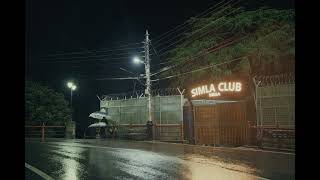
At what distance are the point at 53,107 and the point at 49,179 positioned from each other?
29172 millimetres

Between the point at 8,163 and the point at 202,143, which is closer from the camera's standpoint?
the point at 8,163

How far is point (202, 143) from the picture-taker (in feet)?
85.7

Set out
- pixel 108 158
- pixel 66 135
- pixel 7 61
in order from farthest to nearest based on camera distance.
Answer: pixel 66 135 → pixel 108 158 → pixel 7 61

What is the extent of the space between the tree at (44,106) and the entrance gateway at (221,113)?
1703cm

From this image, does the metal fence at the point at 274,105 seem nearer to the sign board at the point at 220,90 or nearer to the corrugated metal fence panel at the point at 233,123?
the corrugated metal fence panel at the point at 233,123

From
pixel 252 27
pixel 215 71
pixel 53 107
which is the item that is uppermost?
pixel 252 27

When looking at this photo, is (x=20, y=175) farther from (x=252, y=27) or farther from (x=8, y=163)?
(x=252, y=27)

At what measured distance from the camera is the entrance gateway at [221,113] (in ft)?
79.3

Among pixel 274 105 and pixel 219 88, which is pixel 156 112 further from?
pixel 274 105

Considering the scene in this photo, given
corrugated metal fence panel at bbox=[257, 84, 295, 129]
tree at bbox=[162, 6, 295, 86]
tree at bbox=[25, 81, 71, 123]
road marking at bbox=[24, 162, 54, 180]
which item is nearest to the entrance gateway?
corrugated metal fence panel at bbox=[257, 84, 295, 129]

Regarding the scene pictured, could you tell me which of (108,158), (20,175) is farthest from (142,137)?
(20,175)

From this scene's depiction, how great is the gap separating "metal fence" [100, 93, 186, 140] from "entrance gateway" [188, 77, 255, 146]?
9.17ft

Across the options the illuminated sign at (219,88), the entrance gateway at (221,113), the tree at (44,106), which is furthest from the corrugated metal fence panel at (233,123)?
the tree at (44,106)
